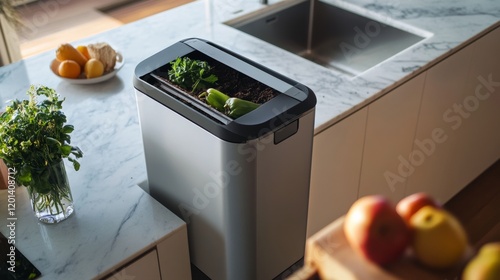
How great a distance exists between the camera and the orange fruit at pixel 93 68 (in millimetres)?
1696

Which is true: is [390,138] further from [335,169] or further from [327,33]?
[327,33]

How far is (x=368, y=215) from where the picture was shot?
0.71 m

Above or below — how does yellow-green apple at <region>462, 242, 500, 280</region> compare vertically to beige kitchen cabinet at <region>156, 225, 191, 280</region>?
above

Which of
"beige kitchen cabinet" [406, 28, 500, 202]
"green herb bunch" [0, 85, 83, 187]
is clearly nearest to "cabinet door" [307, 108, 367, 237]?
"beige kitchen cabinet" [406, 28, 500, 202]

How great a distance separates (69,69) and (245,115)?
0.77 meters

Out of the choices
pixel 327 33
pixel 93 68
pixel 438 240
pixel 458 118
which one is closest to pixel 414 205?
pixel 438 240

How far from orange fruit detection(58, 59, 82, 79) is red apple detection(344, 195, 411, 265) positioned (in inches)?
47.6

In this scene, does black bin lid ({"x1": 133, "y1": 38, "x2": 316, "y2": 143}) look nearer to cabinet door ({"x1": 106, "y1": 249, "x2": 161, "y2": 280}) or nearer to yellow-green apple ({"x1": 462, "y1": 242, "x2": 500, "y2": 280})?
cabinet door ({"x1": 106, "y1": 249, "x2": 161, "y2": 280})

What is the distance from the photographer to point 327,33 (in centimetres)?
224

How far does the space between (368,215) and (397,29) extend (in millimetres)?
1445

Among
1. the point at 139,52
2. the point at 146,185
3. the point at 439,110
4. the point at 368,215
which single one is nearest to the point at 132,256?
the point at 146,185

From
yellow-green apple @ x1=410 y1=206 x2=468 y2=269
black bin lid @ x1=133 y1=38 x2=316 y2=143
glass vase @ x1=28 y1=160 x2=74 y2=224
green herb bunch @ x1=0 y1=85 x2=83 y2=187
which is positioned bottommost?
glass vase @ x1=28 y1=160 x2=74 y2=224

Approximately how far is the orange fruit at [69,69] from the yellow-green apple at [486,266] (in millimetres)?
1336

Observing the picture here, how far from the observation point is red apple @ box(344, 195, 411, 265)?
0.70 m
